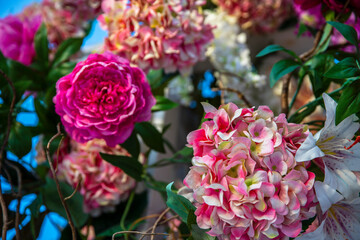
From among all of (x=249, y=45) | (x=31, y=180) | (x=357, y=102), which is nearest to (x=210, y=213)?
(x=357, y=102)

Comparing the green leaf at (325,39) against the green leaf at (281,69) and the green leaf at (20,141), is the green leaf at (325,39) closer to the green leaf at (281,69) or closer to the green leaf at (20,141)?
the green leaf at (281,69)

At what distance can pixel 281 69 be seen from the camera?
0.39 meters

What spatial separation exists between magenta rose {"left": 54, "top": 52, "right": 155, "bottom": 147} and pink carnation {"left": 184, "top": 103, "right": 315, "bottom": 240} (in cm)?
12

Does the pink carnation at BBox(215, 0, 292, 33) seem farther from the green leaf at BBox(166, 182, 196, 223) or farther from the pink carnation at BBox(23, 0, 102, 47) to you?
the green leaf at BBox(166, 182, 196, 223)

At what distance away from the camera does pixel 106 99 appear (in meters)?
0.37

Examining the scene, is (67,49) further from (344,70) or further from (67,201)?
(344,70)

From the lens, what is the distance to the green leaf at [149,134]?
0.45 metres

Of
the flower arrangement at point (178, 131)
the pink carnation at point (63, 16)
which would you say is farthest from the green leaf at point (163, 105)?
the pink carnation at point (63, 16)

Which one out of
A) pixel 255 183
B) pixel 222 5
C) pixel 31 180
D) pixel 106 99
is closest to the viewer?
pixel 255 183

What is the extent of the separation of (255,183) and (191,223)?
0.24 ft

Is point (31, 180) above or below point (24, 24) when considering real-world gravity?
below

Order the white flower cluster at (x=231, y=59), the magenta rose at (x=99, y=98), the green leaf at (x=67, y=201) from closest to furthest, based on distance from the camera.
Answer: the magenta rose at (x=99, y=98) < the green leaf at (x=67, y=201) < the white flower cluster at (x=231, y=59)

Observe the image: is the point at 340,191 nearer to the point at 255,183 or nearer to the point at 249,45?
the point at 255,183

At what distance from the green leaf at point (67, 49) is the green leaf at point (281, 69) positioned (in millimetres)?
309
